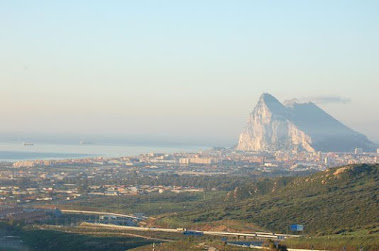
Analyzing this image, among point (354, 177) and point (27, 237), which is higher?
point (354, 177)

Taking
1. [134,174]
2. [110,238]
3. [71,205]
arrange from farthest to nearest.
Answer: [134,174] < [71,205] < [110,238]

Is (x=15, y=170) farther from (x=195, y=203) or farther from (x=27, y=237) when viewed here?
(x=27, y=237)

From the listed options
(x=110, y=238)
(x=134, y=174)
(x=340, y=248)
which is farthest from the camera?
(x=134, y=174)

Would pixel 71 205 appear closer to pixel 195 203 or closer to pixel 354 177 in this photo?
pixel 195 203

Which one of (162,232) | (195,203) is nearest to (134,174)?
(195,203)

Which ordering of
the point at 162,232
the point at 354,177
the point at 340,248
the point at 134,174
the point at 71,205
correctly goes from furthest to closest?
the point at 134,174 → the point at 71,205 → the point at 354,177 → the point at 162,232 → the point at 340,248

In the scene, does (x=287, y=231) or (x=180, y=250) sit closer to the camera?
(x=180, y=250)

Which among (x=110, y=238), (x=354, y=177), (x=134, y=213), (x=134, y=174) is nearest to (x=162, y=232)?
(x=110, y=238)

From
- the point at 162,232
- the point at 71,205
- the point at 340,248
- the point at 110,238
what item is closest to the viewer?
the point at 340,248

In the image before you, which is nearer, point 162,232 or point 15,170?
point 162,232
